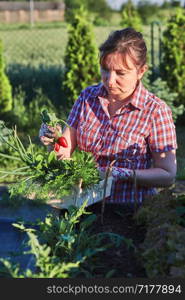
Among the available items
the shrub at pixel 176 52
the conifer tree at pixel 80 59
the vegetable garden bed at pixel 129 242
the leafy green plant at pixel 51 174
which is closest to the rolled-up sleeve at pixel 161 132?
the vegetable garden bed at pixel 129 242

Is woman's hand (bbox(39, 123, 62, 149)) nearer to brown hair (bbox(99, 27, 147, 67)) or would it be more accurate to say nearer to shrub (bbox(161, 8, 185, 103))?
brown hair (bbox(99, 27, 147, 67))

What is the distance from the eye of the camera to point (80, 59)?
7004 millimetres

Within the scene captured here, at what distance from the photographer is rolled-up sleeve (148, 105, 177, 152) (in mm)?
2471

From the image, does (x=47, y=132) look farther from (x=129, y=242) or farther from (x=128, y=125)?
(x=129, y=242)

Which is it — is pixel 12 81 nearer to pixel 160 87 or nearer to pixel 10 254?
pixel 160 87

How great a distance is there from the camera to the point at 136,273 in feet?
5.49

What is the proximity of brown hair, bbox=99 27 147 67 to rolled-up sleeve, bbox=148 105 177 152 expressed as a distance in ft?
0.86

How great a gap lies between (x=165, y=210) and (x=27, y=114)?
Result: 5.17 m

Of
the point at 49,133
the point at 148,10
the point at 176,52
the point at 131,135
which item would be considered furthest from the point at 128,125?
the point at 148,10

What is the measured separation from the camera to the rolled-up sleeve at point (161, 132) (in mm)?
2471

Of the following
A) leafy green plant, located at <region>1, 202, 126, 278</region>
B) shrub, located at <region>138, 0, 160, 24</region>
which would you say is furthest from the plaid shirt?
shrub, located at <region>138, 0, 160, 24</region>

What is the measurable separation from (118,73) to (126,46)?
128 millimetres

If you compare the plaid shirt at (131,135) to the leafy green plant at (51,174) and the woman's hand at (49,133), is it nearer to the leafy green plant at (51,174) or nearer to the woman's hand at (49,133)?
the woman's hand at (49,133)

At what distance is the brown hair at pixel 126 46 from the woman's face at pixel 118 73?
0.02 m
